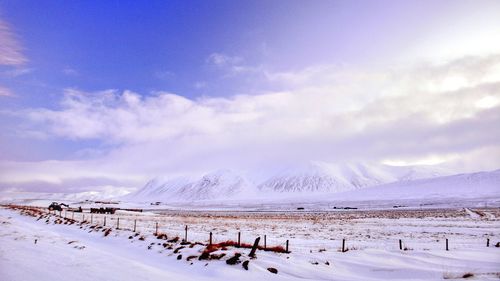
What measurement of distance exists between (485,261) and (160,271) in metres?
15.4

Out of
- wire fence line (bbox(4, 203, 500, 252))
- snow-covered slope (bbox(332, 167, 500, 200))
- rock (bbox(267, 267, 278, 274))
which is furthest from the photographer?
snow-covered slope (bbox(332, 167, 500, 200))

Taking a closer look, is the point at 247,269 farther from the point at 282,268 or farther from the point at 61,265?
the point at 61,265

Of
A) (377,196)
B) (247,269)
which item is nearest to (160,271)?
(247,269)

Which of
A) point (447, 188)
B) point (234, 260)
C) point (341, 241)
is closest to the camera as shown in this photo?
point (234, 260)

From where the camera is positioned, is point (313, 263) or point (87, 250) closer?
point (313, 263)

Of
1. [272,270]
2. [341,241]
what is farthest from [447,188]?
[272,270]

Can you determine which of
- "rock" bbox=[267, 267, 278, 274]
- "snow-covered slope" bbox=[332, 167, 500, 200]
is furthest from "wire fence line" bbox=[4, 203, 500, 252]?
"snow-covered slope" bbox=[332, 167, 500, 200]

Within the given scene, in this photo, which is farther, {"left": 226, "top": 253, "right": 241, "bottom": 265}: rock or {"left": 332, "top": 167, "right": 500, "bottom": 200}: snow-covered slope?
{"left": 332, "top": 167, "right": 500, "bottom": 200}: snow-covered slope

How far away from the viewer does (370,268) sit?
54.8 ft

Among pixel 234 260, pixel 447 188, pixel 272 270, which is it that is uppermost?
pixel 447 188

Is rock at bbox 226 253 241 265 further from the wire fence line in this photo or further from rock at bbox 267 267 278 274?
the wire fence line

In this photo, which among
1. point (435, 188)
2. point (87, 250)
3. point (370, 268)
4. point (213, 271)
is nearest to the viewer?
point (213, 271)

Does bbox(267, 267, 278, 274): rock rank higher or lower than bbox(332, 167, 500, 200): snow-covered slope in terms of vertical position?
lower

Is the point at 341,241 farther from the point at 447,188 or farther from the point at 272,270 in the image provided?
the point at 447,188
